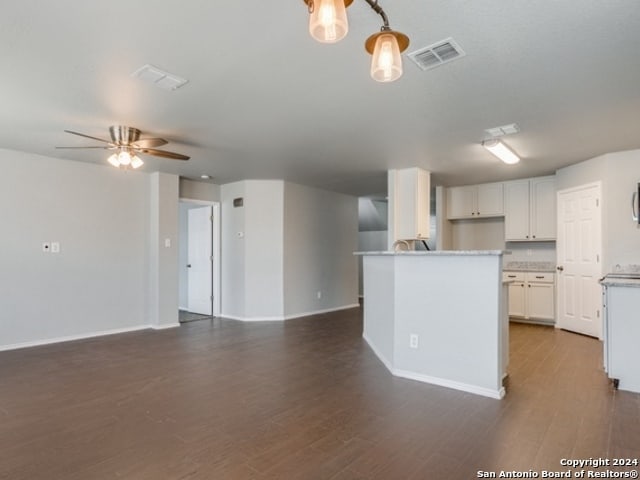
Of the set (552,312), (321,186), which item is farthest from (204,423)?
(552,312)

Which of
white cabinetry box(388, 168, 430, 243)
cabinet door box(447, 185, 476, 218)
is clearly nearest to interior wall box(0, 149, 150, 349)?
white cabinetry box(388, 168, 430, 243)

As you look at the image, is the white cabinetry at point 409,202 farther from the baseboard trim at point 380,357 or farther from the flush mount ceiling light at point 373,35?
the flush mount ceiling light at point 373,35

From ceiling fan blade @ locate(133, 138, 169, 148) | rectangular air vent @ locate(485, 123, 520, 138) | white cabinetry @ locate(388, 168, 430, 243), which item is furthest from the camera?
white cabinetry @ locate(388, 168, 430, 243)

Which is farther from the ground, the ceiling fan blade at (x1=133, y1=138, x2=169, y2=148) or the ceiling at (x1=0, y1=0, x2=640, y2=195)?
the ceiling at (x1=0, y1=0, x2=640, y2=195)

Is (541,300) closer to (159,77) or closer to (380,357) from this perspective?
(380,357)

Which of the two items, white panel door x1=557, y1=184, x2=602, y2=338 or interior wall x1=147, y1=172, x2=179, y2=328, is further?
interior wall x1=147, y1=172, x2=179, y2=328

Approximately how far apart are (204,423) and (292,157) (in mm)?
3402

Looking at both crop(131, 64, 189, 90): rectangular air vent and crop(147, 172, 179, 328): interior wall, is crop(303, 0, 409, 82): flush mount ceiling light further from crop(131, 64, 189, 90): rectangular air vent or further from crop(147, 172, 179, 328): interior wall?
crop(147, 172, 179, 328): interior wall

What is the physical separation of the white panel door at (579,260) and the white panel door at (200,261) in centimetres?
574

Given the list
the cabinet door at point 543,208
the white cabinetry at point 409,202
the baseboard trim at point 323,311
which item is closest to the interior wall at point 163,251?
the baseboard trim at point 323,311

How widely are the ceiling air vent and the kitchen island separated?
142 centimetres

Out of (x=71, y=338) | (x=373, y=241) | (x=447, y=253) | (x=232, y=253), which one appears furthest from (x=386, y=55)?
(x=373, y=241)

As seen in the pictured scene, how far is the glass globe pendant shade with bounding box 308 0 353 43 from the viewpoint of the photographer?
45.8 inches

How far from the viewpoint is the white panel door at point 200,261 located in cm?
702
